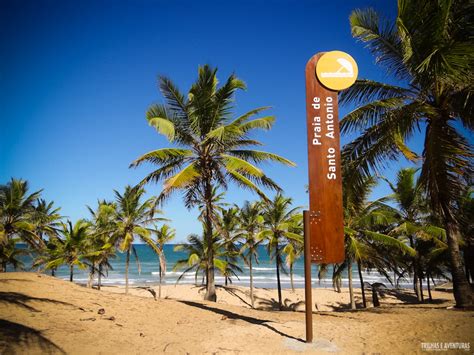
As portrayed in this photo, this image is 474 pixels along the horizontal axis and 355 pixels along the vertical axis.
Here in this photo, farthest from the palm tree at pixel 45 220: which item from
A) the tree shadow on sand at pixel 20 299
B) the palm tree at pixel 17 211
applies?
the tree shadow on sand at pixel 20 299

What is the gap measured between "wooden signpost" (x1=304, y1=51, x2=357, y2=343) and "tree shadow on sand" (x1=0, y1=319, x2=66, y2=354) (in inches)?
178

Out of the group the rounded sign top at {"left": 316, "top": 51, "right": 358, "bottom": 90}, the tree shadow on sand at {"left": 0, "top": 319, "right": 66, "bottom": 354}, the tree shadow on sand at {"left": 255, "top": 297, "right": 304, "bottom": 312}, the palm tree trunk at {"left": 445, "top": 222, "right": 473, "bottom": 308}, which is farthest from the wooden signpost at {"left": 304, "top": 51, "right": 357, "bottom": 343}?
the tree shadow on sand at {"left": 255, "top": 297, "right": 304, "bottom": 312}

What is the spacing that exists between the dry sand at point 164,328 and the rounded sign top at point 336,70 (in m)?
4.96

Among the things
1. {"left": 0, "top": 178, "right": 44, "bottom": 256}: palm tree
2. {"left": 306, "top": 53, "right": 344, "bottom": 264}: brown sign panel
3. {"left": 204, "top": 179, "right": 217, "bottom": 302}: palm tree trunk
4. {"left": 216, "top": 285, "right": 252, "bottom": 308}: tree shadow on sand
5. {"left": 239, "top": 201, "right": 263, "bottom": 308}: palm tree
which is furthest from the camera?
{"left": 216, "top": 285, "right": 252, "bottom": 308}: tree shadow on sand

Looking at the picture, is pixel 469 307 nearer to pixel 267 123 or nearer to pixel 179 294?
pixel 267 123

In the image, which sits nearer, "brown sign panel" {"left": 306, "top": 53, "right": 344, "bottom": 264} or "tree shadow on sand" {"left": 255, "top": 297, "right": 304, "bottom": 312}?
"brown sign panel" {"left": 306, "top": 53, "right": 344, "bottom": 264}

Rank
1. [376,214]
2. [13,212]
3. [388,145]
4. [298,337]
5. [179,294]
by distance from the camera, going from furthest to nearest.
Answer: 1. [179,294]
2. [13,212]
3. [376,214]
4. [388,145]
5. [298,337]

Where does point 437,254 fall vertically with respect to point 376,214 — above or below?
below

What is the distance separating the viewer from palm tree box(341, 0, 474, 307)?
6.34m

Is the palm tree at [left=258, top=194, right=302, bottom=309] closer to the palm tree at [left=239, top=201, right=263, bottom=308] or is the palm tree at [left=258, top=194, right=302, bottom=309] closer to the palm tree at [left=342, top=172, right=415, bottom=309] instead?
the palm tree at [left=239, top=201, right=263, bottom=308]

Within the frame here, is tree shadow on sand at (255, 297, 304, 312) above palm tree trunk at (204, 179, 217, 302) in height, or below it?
below

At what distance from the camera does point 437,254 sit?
17.1m

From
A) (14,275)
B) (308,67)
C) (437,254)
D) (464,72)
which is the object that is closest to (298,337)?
(308,67)

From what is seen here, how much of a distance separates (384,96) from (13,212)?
2274 cm
